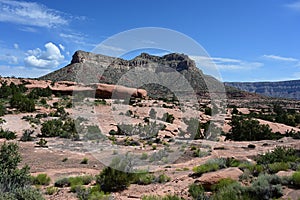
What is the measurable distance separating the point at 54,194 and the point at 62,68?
8014 centimetres

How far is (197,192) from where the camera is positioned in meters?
7.98

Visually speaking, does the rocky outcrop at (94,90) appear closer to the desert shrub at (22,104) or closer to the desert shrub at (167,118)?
the desert shrub at (167,118)

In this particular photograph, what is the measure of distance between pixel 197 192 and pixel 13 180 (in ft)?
17.9

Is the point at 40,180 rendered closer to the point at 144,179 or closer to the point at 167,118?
the point at 144,179

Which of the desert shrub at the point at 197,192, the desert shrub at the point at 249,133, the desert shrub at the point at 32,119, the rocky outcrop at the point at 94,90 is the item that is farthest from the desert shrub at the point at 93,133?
the rocky outcrop at the point at 94,90

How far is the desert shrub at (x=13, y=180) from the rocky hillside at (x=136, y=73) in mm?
25996

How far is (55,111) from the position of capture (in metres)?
32.0

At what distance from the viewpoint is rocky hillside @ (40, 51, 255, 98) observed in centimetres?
4953

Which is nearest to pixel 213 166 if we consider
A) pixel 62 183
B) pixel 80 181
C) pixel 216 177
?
pixel 216 177

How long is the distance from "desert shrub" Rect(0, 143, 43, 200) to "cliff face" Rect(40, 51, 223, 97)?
35.0 metres

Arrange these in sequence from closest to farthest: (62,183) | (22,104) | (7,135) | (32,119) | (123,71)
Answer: (62,183) → (7,135) → (32,119) → (22,104) → (123,71)

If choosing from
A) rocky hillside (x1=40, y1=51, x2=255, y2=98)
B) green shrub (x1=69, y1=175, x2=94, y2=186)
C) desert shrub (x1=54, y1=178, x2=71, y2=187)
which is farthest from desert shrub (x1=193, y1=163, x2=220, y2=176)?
rocky hillside (x1=40, y1=51, x2=255, y2=98)

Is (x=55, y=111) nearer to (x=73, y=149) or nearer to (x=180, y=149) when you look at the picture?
(x=73, y=149)

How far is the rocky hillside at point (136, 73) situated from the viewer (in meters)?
49.5
